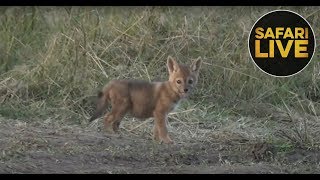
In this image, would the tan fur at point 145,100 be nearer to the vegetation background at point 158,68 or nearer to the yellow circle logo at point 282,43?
the vegetation background at point 158,68

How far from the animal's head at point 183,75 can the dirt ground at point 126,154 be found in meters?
0.51

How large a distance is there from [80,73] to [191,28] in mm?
1291

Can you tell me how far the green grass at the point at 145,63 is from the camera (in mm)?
9430

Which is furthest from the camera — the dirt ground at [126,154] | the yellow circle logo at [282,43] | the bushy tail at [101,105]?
the bushy tail at [101,105]

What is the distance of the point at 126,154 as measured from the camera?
8.27 m

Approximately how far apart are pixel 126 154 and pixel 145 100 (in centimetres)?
75

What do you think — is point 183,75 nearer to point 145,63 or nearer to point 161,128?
point 161,128

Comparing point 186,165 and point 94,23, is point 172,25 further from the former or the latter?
point 186,165

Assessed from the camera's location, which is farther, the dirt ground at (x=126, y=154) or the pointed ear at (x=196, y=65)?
the pointed ear at (x=196, y=65)

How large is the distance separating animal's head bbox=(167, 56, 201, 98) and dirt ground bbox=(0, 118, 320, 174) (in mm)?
514

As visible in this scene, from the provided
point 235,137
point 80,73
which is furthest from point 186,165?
point 80,73

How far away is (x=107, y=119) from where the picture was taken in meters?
8.91

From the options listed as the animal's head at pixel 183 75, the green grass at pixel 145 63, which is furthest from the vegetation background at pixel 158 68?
the animal's head at pixel 183 75

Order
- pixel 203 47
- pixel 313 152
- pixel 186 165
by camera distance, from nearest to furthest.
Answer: pixel 186 165 < pixel 313 152 < pixel 203 47
